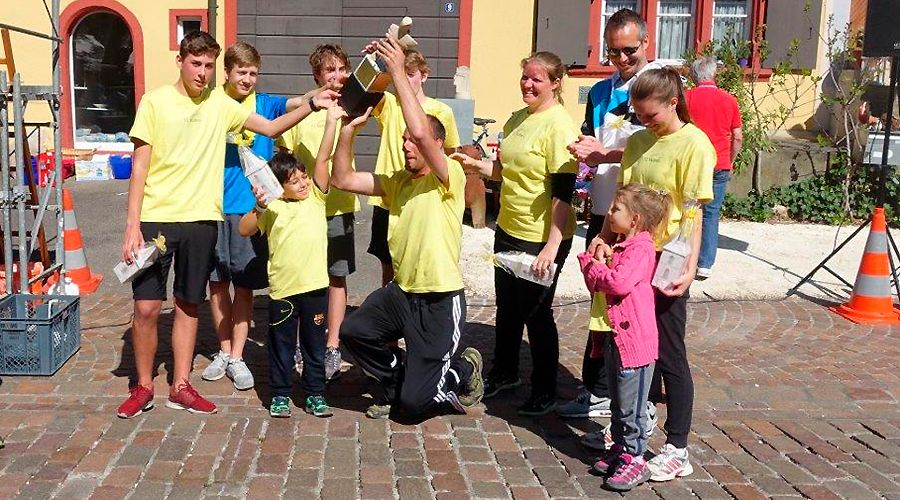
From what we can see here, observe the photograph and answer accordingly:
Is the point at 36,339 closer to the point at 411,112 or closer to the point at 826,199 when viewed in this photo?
the point at 411,112

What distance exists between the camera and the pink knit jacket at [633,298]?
3785mm

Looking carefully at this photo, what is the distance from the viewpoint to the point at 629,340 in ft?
12.5

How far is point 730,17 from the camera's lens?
13.1 m

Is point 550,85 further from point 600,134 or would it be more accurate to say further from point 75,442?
point 75,442

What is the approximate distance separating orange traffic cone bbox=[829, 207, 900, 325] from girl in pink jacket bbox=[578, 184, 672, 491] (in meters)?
3.63

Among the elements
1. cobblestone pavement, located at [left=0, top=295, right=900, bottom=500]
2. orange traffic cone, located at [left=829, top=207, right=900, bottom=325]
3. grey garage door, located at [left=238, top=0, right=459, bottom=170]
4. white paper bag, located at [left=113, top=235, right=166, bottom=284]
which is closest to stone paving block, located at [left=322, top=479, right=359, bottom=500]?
cobblestone pavement, located at [left=0, top=295, right=900, bottom=500]

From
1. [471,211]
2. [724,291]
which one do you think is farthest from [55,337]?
[471,211]

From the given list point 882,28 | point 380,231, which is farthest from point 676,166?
point 882,28

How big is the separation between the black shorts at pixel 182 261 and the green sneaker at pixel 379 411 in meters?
1.04

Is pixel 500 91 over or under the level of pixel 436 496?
over

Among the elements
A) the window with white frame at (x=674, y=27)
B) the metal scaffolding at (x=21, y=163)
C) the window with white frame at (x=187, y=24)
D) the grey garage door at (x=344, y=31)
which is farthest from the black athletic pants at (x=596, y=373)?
the window with white frame at (x=187, y=24)

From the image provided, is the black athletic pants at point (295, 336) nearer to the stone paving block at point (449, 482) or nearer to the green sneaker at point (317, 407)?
the green sneaker at point (317, 407)

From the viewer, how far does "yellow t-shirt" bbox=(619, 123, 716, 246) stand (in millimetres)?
3811

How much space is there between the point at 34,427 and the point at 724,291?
211 inches
